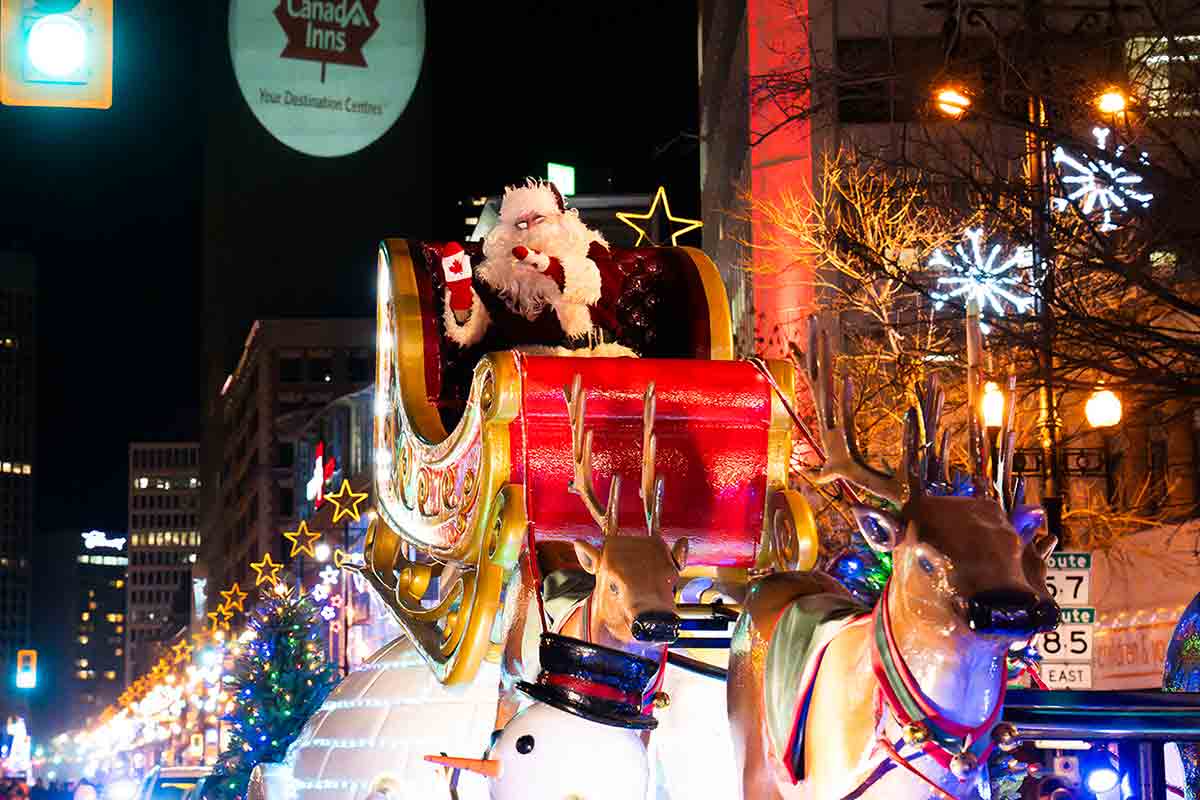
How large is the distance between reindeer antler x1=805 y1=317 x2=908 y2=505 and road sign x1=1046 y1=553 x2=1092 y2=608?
9325 mm

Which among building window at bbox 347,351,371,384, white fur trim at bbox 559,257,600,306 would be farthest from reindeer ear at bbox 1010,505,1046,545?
building window at bbox 347,351,371,384

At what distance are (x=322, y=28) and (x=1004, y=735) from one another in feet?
238

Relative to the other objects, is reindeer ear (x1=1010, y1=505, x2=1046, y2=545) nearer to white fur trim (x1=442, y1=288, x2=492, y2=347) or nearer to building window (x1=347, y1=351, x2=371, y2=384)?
white fur trim (x1=442, y1=288, x2=492, y2=347)

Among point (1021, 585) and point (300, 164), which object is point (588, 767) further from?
point (300, 164)

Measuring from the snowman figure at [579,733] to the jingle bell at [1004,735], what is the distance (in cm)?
→ 128

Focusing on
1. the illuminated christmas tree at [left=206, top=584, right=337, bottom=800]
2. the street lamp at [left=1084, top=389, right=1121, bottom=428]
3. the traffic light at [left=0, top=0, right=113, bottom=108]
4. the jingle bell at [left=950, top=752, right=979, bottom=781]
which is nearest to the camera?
the jingle bell at [left=950, top=752, right=979, bottom=781]

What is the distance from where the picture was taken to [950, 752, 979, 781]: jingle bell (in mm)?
5160

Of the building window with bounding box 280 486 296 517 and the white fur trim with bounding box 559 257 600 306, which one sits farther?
the building window with bounding box 280 486 296 517

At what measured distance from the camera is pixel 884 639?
536 cm

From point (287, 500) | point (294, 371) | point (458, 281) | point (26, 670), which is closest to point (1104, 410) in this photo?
point (458, 281)

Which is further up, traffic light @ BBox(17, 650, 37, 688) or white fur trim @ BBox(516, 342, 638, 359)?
white fur trim @ BBox(516, 342, 638, 359)

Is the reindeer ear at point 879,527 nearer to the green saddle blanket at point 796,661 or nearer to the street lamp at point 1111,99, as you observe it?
the green saddle blanket at point 796,661

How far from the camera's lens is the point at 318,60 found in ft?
243

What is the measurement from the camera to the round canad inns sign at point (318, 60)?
74.2m
